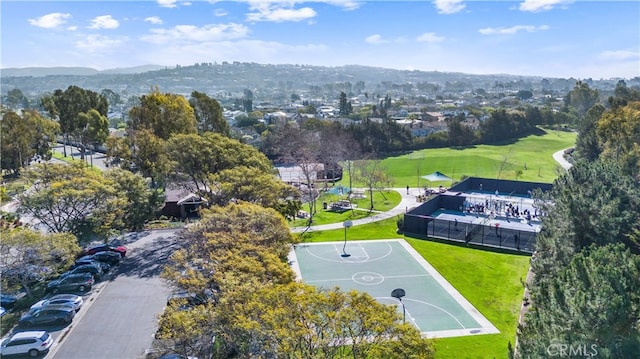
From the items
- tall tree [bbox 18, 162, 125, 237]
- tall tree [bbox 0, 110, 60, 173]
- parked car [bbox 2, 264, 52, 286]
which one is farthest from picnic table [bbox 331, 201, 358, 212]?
tall tree [bbox 0, 110, 60, 173]

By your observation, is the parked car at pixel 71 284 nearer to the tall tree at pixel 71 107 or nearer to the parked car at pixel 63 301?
the parked car at pixel 63 301

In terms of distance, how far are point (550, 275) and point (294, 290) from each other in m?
11.9

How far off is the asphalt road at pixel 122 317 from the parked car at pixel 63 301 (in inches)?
20.6

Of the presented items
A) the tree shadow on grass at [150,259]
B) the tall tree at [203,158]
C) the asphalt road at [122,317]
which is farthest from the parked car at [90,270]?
the tall tree at [203,158]

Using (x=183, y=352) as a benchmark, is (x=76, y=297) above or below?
below

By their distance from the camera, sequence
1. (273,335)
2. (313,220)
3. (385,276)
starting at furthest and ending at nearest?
(313,220) → (385,276) → (273,335)

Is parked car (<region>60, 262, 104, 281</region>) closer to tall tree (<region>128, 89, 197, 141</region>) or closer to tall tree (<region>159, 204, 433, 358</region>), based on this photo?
tall tree (<region>159, 204, 433, 358</region>)

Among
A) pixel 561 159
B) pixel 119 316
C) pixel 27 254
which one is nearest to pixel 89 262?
pixel 27 254

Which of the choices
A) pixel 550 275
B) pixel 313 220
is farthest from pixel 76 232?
pixel 550 275

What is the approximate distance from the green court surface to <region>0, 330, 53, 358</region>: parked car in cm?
1365

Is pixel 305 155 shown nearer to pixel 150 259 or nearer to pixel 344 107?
pixel 150 259

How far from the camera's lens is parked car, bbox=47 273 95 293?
25.1 metres

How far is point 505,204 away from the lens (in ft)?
148

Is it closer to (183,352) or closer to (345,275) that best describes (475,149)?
(345,275)
